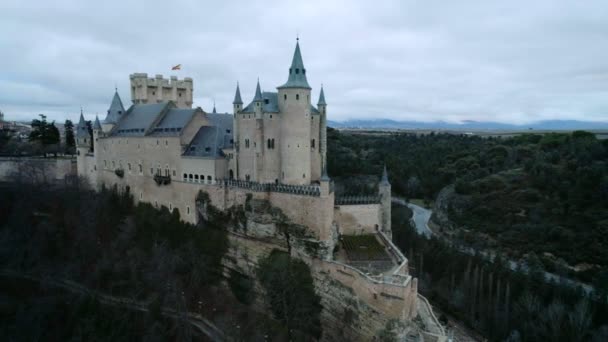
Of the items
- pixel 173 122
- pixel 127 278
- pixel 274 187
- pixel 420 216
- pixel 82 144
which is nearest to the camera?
pixel 274 187

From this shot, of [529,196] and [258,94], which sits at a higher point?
[258,94]

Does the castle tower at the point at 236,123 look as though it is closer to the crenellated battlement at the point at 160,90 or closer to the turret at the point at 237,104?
the turret at the point at 237,104

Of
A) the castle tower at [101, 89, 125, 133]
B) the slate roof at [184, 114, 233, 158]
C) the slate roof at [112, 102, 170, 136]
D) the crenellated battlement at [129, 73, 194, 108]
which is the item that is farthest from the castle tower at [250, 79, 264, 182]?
the castle tower at [101, 89, 125, 133]

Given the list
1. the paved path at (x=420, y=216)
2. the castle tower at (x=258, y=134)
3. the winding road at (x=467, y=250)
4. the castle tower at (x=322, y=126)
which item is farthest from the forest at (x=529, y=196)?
the castle tower at (x=258, y=134)

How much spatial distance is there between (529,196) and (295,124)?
4806 cm

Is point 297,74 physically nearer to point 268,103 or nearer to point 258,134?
point 268,103

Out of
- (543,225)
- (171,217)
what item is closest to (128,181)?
(171,217)

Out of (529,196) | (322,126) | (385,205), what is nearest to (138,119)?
(322,126)

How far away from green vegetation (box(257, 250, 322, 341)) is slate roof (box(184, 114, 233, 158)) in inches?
457

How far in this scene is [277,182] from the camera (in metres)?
34.9

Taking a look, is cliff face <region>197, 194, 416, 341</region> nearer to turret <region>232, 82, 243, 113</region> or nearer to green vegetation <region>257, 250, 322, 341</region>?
green vegetation <region>257, 250, 322, 341</region>

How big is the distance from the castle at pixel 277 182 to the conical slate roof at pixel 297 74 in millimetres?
80

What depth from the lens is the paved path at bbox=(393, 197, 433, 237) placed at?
7310 centimetres

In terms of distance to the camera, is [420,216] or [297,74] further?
[420,216]
